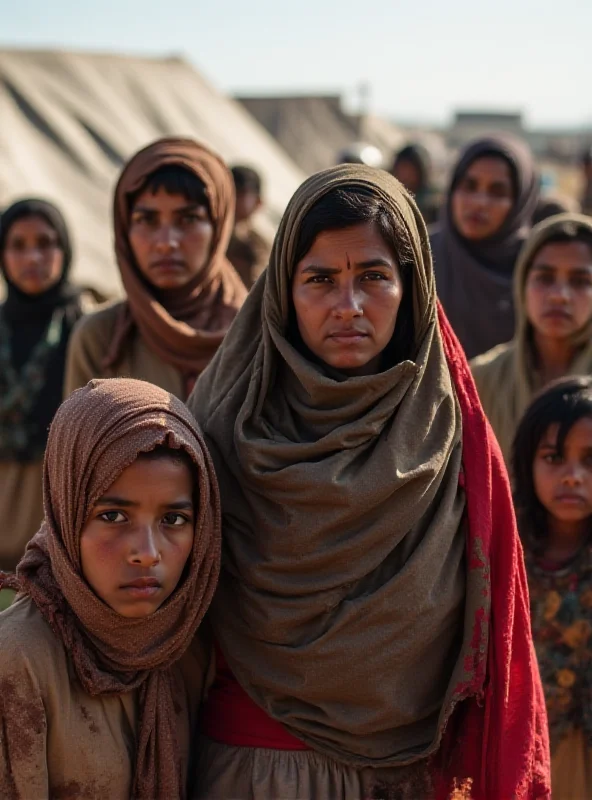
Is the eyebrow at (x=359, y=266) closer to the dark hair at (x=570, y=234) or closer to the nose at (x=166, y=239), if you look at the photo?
the nose at (x=166, y=239)

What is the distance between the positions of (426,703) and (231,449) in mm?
581

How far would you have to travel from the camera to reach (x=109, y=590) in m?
1.87

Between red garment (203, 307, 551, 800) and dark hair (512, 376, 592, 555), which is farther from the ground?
dark hair (512, 376, 592, 555)

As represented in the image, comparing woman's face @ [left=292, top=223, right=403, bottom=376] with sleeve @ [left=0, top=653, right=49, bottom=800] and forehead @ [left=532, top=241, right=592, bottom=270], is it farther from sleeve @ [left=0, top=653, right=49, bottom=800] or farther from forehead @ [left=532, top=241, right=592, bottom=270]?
forehead @ [left=532, top=241, right=592, bottom=270]

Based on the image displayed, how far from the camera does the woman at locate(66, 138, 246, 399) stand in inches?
140

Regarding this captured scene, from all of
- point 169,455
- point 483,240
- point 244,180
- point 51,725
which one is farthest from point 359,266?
point 244,180

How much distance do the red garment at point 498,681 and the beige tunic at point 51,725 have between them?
590 millimetres

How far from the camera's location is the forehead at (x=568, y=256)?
376cm

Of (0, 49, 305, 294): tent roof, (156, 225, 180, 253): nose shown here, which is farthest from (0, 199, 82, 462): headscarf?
(0, 49, 305, 294): tent roof

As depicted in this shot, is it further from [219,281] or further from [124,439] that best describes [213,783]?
[219,281]

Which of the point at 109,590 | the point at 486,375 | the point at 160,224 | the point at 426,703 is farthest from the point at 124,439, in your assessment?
the point at 486,375

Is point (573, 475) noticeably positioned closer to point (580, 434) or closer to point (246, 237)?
point (580, 434)

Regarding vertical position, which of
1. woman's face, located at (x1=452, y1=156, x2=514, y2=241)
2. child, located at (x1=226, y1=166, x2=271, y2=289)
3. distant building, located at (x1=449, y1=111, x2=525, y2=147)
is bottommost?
woman's face, located at (x1=452, y1=156, x2=514, y2=241)

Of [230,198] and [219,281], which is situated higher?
[230,198]
